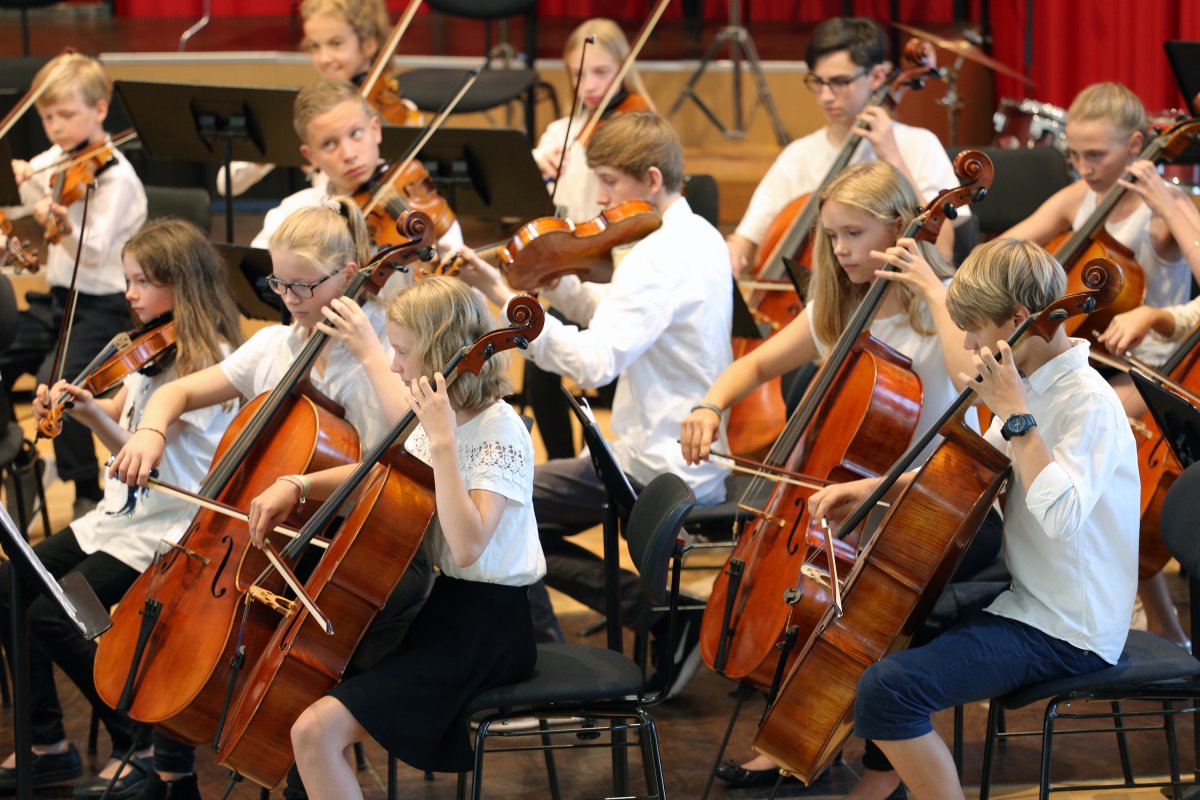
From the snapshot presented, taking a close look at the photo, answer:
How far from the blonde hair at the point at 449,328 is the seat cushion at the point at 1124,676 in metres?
0.99

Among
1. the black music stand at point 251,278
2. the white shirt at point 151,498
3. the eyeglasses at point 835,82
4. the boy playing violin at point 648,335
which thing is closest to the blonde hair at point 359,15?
the black music stand at point 251,278

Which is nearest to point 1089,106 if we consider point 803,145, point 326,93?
point 803,145

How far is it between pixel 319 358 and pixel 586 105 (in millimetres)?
1935

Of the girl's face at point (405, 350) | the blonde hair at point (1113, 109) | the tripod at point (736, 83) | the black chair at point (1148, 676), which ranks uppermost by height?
the blonde hair at point (1113, 109)

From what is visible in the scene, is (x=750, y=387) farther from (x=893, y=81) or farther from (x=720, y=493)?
(x=893, y=81)

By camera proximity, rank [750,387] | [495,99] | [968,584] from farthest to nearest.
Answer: [495,99] → [750,387] → [968,584]

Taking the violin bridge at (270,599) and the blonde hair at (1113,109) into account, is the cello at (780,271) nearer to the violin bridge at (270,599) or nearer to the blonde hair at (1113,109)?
the blonde hair at (1113,109)

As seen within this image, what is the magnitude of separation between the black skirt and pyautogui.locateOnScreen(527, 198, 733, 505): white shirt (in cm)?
69

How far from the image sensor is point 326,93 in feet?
11.6

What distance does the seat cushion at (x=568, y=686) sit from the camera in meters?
2.41

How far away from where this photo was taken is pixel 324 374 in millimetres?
2953

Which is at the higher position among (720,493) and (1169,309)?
(1169,309)

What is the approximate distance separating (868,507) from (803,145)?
203 centimetres

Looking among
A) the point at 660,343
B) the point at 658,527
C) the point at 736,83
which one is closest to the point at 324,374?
the point at 660,343
